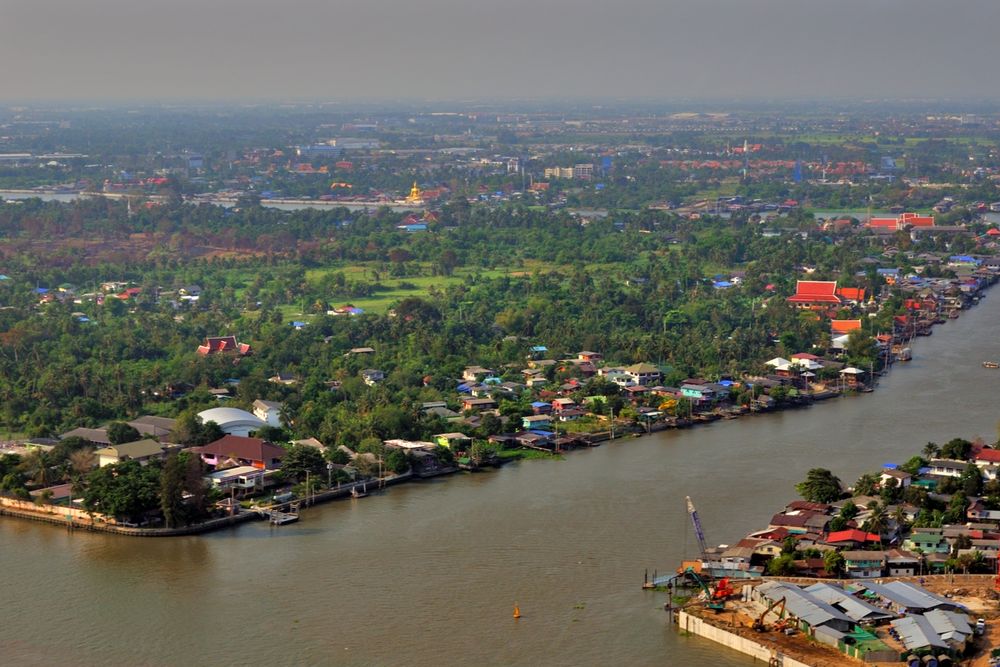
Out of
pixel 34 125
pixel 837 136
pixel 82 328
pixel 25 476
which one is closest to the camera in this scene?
pixel 25 476

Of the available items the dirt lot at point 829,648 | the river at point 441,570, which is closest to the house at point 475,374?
the river at point 441,570

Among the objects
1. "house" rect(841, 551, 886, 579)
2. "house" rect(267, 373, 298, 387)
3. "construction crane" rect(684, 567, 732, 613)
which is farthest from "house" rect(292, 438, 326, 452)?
"house" rect(841, 551, 886, 579)

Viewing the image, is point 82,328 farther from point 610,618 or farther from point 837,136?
point 837,136

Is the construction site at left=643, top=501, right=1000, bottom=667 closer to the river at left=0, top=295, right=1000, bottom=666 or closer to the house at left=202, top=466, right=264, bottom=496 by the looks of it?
the river at left=0, top=295, right=1000, bottom=666

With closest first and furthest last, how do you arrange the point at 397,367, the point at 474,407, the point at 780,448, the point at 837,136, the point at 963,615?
the point at 963,615 < the point at 780,448 < the point at 474,407 < the point at 397,367 < the point at 837,136

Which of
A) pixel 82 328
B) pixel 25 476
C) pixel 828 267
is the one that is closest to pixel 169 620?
pixel 25 476

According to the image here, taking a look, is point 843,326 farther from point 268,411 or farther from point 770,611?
point 770,611

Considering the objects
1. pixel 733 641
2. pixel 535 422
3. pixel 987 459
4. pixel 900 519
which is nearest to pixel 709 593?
pixel 733 641
